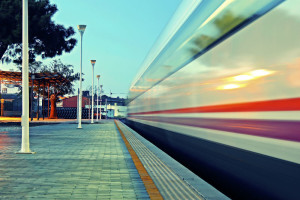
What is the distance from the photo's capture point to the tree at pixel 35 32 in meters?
27.8

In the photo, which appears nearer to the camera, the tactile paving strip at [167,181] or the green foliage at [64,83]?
the tactile paving strip at [167,181]

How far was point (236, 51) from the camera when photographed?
17.9ft

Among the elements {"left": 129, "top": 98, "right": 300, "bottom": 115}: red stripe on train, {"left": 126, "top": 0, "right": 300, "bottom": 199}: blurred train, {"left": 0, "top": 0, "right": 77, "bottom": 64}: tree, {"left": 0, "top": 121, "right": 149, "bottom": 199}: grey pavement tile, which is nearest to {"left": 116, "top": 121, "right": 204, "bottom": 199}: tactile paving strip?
{"left": 0, "top": 121, "right": 149, "bottom": 199}: grey pavement tile

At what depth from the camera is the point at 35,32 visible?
29688 mm

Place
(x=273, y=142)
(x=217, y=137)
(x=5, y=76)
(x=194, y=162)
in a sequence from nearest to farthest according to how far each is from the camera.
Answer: (x=273, y=142) < (x=217, y=137) < (x=194, y=162) < (x=5, y=76)

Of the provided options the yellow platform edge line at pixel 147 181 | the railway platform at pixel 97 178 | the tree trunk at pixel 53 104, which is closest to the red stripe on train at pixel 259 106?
the railway platform at pixel 97 178

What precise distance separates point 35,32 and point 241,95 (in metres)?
26.7

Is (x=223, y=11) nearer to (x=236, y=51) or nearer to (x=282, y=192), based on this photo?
(x=236, y=51)

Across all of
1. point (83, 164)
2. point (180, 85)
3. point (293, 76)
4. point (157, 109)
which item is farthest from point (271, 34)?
point (157, 109)

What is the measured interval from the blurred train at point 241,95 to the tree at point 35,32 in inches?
844

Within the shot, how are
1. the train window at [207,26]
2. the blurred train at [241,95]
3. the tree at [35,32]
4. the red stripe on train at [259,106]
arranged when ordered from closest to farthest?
the red stripe on train at [259,106] < the blurred train at [241,95] < the train window at [207,26] < the tree at [35,32]

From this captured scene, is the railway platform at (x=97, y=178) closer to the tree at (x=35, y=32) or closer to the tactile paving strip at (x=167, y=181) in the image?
the tactile paving strip at (x=167, y=181)

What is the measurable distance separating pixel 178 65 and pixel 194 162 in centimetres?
240

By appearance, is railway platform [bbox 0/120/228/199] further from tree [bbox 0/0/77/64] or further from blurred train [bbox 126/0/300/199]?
tree [bbox 0/0/77/64]
